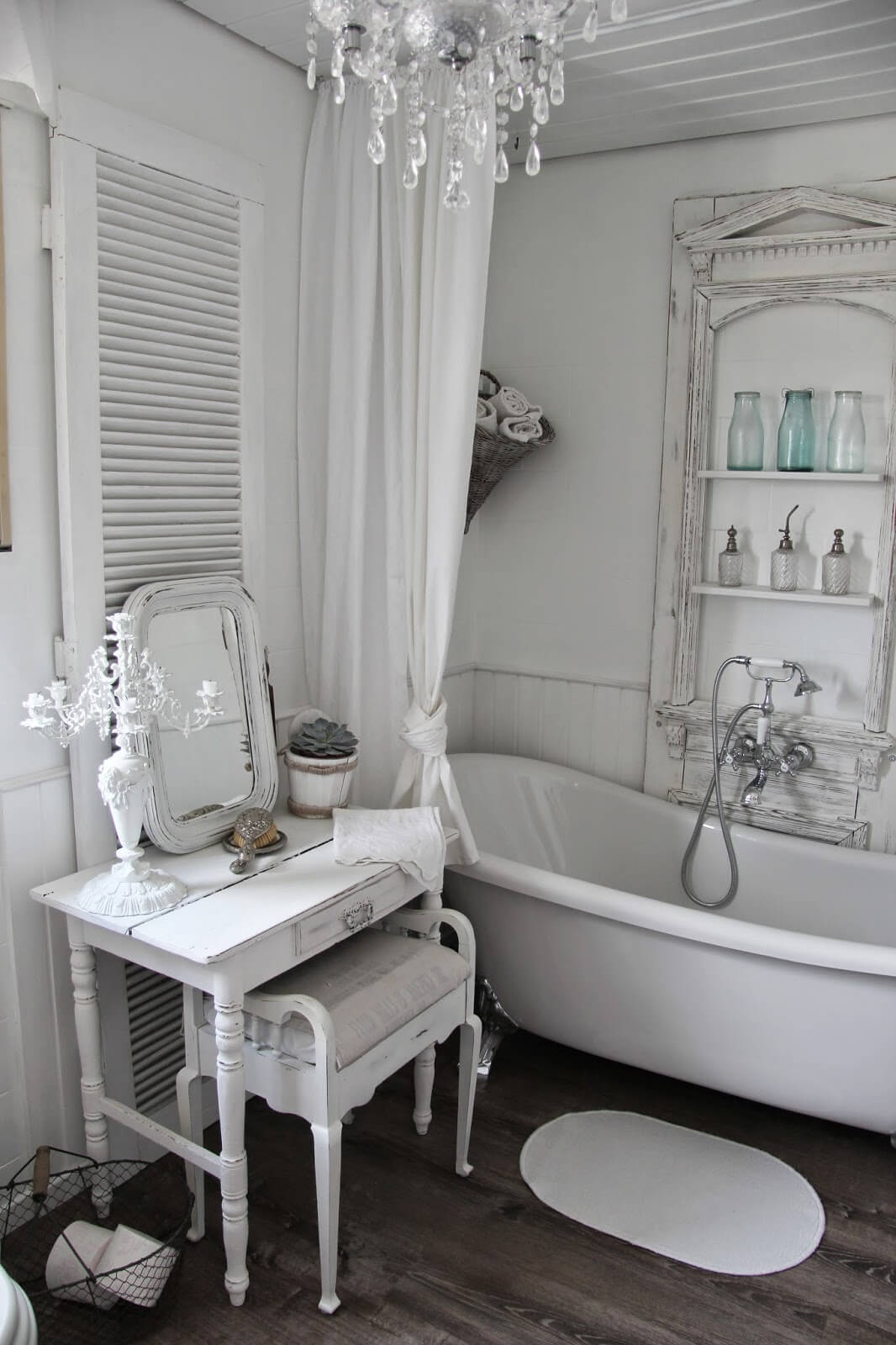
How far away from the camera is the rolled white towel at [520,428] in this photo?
309cm

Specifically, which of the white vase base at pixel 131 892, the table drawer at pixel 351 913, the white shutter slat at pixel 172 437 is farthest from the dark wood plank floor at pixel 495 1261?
the white shutter slat at pixel 172 437

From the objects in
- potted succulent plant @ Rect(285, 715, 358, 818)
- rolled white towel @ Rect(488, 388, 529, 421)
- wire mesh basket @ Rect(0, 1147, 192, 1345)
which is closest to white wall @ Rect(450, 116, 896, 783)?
rolled white towel @ Rect(488, 388, 529, 421)

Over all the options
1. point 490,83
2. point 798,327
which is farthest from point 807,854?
point 490,83

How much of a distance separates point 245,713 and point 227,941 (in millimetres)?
702

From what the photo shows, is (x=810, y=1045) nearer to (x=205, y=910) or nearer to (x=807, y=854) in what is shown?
(x=807, y=854)

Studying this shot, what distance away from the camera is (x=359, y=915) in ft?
7.29

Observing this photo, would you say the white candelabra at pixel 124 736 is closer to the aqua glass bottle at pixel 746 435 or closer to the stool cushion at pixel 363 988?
the stool cushion at pixel 363 988

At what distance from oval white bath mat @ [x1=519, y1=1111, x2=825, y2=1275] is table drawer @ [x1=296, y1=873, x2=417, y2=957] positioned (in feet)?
2.47

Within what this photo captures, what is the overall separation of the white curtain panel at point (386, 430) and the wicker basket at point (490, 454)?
46 centimetres

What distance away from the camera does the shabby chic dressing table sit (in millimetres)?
1932

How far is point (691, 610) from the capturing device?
10.6 feet

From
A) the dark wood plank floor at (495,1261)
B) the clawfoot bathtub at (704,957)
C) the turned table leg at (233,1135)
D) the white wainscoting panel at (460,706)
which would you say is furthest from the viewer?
the white wainscoting panel at (460,706)

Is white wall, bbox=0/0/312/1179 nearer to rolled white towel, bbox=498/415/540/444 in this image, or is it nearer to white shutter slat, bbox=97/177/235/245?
white shutter slat, bbox=97/177/235/245

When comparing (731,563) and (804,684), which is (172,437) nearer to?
(731,563)
